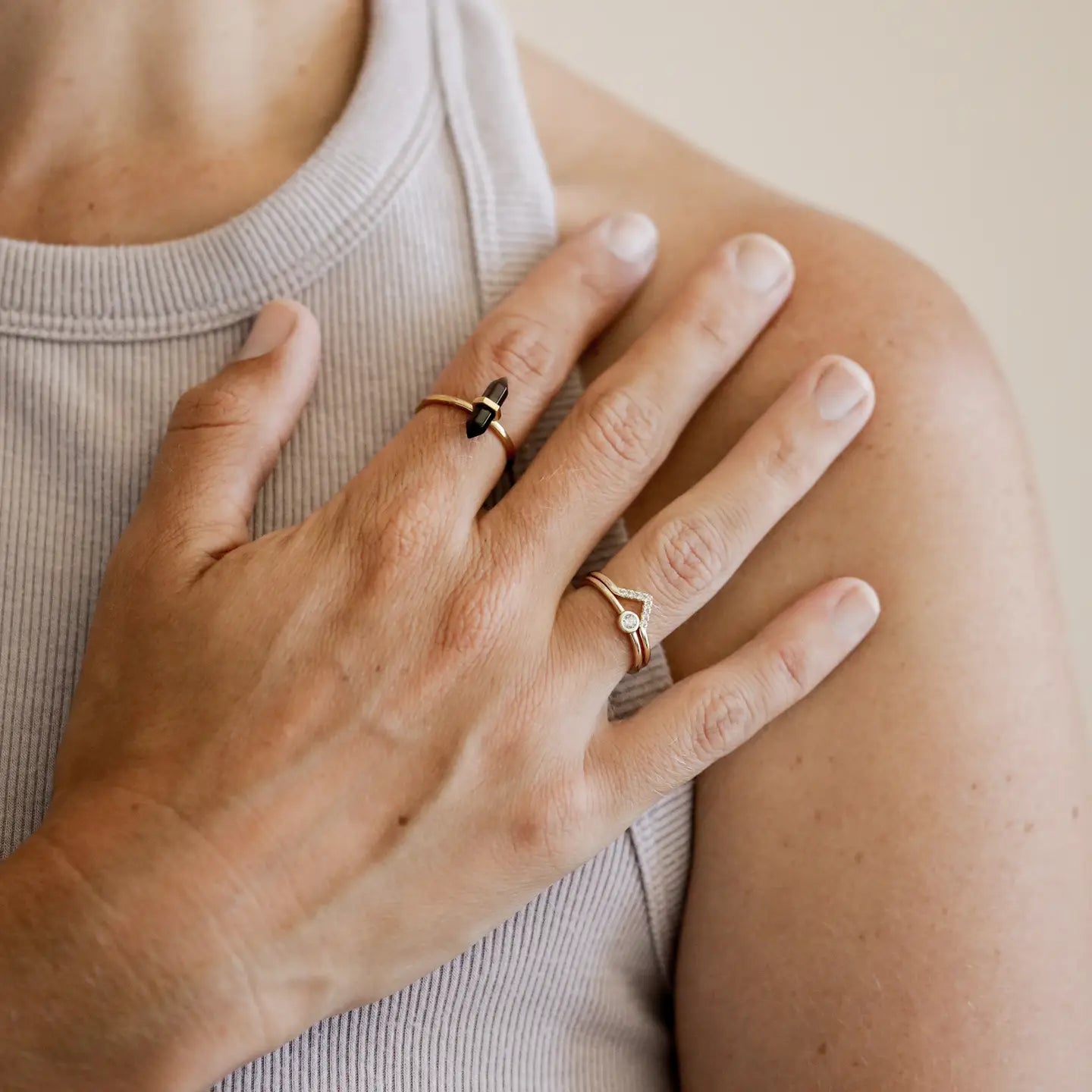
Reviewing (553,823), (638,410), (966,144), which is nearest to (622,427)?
(638,410)

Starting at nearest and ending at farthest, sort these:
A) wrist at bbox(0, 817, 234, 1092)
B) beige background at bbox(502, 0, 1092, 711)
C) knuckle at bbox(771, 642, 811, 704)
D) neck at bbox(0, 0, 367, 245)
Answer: wrist at bbox(0, 817, 234, 1092), knuckle at bbox(771, 642, 811, 704), neck at bbox(0, 0, 367, 245), beige background at bbox(502, 0, 1092, 711)

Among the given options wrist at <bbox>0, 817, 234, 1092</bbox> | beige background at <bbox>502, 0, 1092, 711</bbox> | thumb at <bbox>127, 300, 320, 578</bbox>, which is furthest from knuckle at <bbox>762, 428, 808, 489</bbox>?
beige background at <bbox>502, 0, 1092, 711</bbox>

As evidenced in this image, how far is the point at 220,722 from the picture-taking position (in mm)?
590

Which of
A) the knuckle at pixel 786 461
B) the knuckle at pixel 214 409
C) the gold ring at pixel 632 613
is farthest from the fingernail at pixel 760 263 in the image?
the knuckle at pixel 214 409

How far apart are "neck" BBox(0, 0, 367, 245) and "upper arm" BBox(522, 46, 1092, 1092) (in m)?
0.45

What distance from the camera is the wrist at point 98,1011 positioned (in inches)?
21.5

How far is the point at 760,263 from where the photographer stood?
70cm

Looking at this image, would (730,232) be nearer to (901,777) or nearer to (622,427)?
(622,427)

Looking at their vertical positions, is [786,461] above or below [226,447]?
above

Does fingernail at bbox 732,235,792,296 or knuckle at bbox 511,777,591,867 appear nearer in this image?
knuckle at bbox 511,777,591,867

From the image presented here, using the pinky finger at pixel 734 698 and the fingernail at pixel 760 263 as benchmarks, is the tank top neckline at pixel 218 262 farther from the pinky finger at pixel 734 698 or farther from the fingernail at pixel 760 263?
the pinky finger at pixel 734 698

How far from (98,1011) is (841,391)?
555 millimetres

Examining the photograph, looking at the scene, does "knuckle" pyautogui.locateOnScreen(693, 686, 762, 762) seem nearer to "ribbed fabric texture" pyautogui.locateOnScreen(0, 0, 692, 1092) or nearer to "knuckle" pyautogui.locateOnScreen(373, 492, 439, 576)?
"ribbed fabric texture" pyautogui.locateOnScreen(0, 0, 692, 1092)

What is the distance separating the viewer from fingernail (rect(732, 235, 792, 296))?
2.29ft
